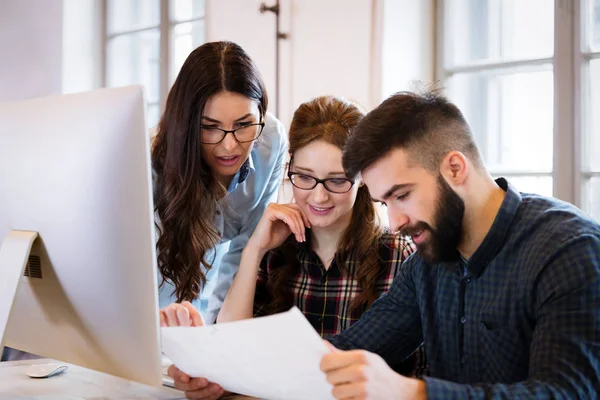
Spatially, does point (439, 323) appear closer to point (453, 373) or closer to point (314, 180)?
point (453, 373)

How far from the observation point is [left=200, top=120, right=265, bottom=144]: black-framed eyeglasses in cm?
178

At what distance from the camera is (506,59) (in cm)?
299

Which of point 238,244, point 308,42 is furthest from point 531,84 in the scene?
point 238,244

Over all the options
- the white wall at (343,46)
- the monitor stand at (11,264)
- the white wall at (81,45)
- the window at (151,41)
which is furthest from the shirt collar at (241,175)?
the white wall at (81,45)

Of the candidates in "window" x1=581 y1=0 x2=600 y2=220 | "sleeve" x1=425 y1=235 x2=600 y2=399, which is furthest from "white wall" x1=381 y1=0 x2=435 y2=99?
"sleeve" x1=425 y1=235 x2=600 y2=399

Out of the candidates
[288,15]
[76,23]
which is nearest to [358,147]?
[288,15]

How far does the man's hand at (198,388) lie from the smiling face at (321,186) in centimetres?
55

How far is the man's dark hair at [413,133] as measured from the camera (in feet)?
4.17

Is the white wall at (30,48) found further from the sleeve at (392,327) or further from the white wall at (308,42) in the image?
the sleeve at (392,327)

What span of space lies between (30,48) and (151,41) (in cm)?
68

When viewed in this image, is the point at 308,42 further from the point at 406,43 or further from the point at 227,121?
the point at 227,121

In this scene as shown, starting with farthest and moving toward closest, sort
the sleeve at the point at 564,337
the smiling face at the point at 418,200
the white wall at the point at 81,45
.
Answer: the white wall at the point at 81,45 < the smiling face at the point at 418,200 < the sleeve at the point at 564,337

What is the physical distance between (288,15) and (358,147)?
6.97ft

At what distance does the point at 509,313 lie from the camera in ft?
4.08
